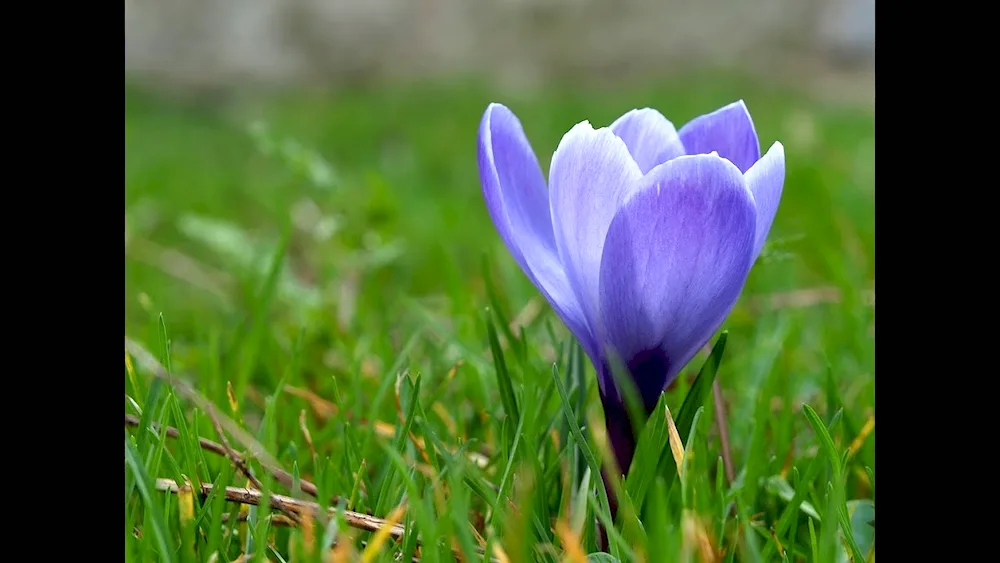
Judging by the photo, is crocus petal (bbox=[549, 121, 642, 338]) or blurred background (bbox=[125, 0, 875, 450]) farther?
blurred background (bbox=[125, 0, 875, 450])

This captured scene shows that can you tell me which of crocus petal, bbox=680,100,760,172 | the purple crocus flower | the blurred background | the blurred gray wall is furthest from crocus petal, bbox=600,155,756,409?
the blurred gray wall

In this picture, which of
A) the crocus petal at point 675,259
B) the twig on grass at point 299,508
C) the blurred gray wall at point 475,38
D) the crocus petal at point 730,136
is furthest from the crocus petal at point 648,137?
the blurred gray wall at point 475,38

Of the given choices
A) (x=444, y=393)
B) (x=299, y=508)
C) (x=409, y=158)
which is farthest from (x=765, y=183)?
(x=409, y=158)

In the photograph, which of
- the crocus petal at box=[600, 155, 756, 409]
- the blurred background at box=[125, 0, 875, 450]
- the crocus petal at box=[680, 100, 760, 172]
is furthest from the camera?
the blurred background at box=[125, 0, 875, 450]

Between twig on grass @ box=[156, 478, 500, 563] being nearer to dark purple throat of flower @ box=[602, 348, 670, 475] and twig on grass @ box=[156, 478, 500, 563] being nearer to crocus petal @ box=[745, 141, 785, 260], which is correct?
dark purple throat of flower @ box=[602, 348, 670, 475]

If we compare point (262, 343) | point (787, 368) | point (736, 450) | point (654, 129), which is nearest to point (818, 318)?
point (787, 368)
